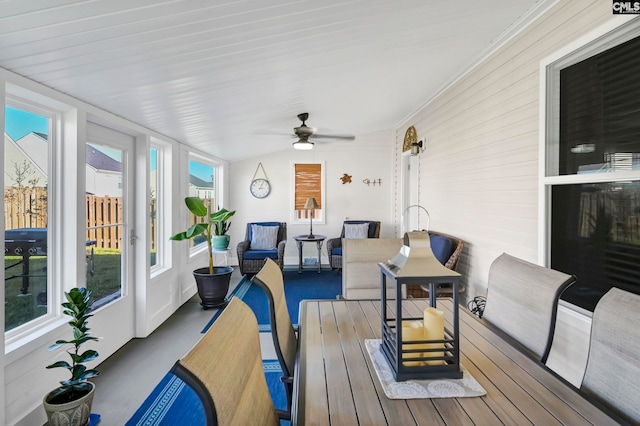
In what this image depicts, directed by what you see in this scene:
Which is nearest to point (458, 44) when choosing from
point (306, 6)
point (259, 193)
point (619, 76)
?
point (619, 76)

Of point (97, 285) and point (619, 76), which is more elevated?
point (619, 76)

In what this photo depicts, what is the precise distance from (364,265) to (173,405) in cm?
162

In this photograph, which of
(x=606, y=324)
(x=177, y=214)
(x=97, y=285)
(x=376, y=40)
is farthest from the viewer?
(x=177, y=214)

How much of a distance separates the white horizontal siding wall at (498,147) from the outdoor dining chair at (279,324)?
6.03ft

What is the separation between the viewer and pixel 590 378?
1065 mm

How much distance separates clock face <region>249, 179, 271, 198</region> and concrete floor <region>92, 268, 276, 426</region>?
315 cm

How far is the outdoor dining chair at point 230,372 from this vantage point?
0.65 metres

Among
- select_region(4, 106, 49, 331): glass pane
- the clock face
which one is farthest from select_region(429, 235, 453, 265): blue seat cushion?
the clock face

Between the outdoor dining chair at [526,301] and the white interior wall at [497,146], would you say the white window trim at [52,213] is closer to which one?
the outdoor dining chair at [526,301]

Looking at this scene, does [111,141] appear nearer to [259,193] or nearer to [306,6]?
[306,6]

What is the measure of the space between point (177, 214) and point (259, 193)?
2.61m

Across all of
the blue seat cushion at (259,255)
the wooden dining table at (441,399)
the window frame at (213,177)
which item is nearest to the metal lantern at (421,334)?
the wooden dining table at (441,399)

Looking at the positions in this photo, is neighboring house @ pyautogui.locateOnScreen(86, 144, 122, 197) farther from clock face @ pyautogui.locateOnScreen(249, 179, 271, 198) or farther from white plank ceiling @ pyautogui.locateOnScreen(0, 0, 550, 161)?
clock face @ pyautogui.locateOnScreen(249, 179, 271, 198)

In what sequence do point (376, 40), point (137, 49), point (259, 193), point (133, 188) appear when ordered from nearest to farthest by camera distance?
point (137, 49), point (376, 40), point (133, 188), point (259, 193)
